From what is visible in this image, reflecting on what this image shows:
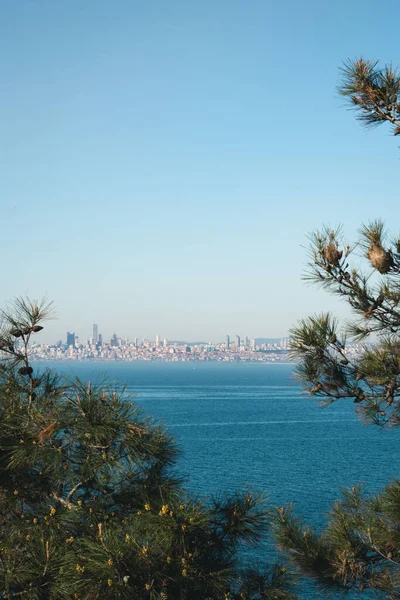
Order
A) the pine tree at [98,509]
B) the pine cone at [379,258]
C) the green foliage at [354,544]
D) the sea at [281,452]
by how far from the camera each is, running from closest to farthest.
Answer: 1. the pine tree at [98,509]
2. the pine cone at [379,258]
3. the green foliage at [354,544]
4. the sea at [281,452]

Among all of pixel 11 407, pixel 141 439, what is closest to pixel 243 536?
pixel 141 439

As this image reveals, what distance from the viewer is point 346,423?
2340 inches

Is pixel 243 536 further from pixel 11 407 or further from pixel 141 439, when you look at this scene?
pixel 11 407

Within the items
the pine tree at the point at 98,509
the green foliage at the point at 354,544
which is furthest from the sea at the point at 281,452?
the pine tree at the point at 98,509

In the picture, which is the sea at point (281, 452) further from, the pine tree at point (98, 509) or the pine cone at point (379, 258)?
the pine tree at point (98, 509)

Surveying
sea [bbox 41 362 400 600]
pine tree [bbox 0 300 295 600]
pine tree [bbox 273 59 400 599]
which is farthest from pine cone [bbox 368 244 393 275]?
sea [bbox 41 362 400 600]

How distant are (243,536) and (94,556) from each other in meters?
1.24

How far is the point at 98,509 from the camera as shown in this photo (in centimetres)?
462

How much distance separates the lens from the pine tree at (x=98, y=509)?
12.4 feet

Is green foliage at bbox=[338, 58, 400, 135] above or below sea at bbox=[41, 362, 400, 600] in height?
above

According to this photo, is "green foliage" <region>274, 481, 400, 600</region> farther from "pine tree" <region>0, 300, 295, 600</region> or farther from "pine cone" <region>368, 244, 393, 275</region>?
"pine cone" <region>368, 244, 393, 275</region>

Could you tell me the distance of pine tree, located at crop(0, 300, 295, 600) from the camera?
3785 mm

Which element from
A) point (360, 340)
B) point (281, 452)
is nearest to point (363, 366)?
point (360, 340)

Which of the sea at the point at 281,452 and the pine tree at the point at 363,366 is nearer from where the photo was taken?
the pine tree at the point at 363,366
